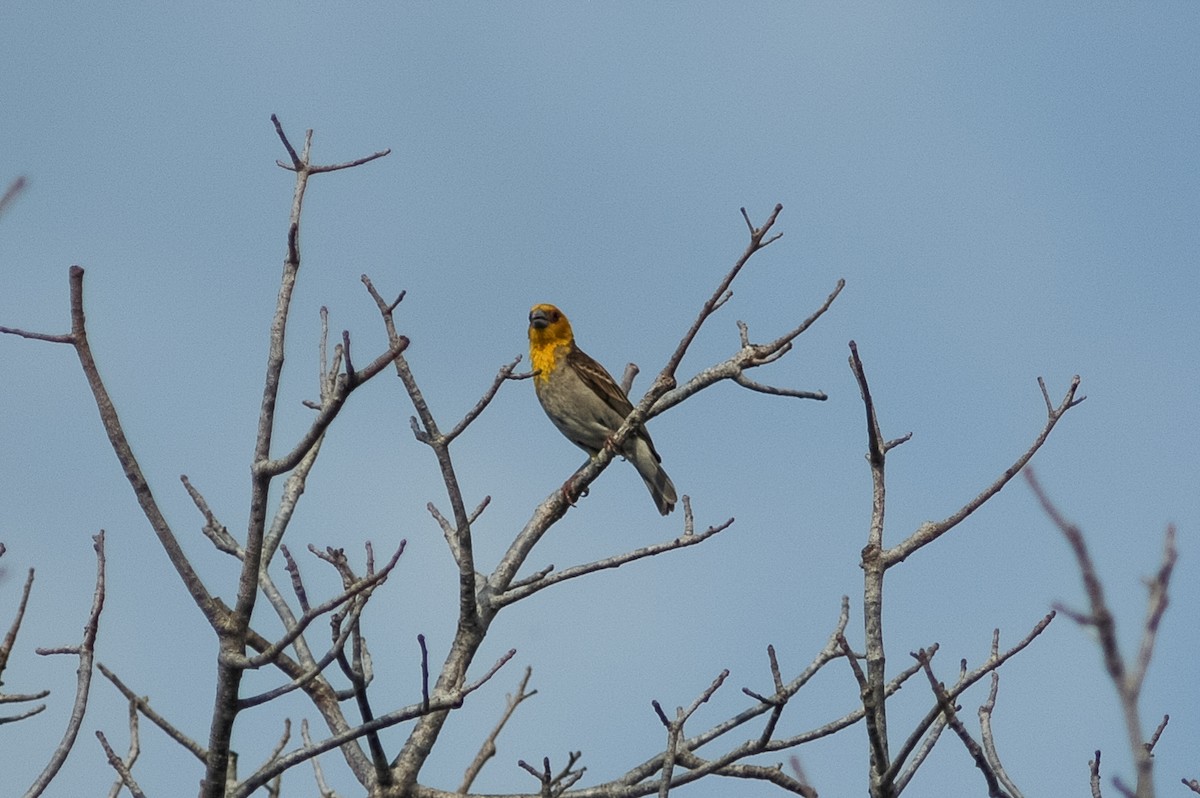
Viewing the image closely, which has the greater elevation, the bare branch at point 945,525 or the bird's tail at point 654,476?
the bird's tail at point 654,476

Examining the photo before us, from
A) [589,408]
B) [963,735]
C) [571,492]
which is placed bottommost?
[963,735]

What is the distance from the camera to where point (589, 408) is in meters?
12.4

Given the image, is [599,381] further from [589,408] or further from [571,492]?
[571,492]

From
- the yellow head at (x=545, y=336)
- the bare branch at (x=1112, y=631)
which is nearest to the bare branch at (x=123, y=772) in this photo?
→ the bare branch at (x=1112, y=631)

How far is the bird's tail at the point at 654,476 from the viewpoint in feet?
41.0

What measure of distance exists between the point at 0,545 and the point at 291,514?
2200mm

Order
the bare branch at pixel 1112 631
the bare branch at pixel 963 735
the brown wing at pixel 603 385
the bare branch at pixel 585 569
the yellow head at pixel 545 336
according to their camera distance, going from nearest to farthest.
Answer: the bare branch at pixel 1112 631 < the bare branch at pixel 963 735 < the bare branch at pixel 585 569 < the brown wing at pixel 603 385 < the yellow head at pixel 545 336

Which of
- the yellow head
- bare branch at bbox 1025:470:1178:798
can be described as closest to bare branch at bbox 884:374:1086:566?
bare branch at bbox 1025:470:1178:798

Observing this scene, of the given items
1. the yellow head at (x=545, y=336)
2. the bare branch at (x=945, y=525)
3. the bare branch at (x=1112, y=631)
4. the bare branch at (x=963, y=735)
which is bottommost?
the bare branch at (x=1112, y=631)

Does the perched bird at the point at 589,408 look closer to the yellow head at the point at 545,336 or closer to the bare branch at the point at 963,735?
the yellow head at the point at 545,336

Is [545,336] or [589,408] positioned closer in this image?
[589,408]

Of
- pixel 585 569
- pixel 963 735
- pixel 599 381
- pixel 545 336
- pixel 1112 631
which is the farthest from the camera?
pixel 545 336

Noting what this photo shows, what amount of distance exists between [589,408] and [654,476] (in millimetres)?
866

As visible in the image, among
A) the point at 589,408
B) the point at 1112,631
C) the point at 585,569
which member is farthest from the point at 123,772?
the point at 589,408
